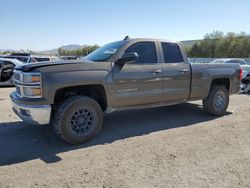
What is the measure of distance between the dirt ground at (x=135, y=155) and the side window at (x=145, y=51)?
4.98 feet

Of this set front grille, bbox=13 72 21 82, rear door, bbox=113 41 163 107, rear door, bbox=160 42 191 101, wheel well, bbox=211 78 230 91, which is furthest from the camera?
wheel well, bbox=211 78 230 91

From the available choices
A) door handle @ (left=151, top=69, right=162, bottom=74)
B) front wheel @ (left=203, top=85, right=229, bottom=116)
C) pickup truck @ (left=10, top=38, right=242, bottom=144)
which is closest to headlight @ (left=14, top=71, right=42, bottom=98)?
pickup truck @ (left=10, top=38, right=242, bottom=144)

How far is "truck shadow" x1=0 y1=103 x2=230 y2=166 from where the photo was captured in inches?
201

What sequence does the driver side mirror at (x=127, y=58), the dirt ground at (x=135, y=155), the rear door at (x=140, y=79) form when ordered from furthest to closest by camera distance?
1. the rear door at (x=140, y=79)
2. the driver side mirror at (x=127, y=58)
3. the dirt ground at (x=135, y=155)

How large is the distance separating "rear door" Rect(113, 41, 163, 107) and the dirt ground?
2.37 feet

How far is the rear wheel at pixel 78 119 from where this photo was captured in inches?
212

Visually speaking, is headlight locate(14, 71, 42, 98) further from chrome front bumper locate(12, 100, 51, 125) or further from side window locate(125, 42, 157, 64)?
side window locate(125, 42, 157, 64)

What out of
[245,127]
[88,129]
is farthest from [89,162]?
[245,127]

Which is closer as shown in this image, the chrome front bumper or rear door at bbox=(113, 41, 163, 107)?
the chrome front bumper

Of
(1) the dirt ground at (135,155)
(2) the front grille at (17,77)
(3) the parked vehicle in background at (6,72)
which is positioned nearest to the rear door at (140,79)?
(1) the dirt ground at (135,155)

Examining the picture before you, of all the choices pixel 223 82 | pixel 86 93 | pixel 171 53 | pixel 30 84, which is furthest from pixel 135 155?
pixel 223 82

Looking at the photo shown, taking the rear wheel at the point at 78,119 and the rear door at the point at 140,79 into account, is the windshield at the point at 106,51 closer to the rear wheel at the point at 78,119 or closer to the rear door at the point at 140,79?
the rear door at the point at 140,79

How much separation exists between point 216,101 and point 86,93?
384cm

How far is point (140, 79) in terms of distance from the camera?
630 centimetres
